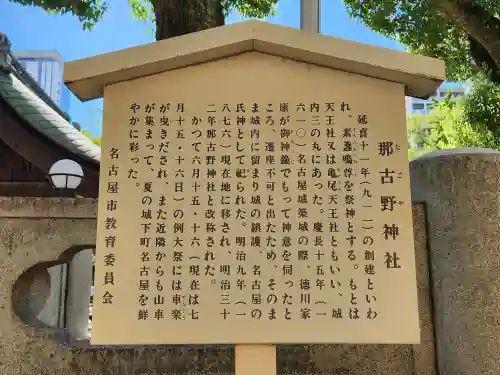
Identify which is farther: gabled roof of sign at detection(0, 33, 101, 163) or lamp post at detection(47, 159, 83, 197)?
gabled roof of sign at detection(0, 33, 101, 163)

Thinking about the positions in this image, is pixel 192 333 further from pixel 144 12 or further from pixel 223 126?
pixel 144 12

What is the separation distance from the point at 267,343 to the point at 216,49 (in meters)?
1.60

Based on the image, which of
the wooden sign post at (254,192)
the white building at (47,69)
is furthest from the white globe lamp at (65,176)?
the white building at (47,69)

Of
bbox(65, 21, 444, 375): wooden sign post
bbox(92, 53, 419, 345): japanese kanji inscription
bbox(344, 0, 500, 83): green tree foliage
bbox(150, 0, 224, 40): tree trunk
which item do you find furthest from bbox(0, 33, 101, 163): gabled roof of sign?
bbox(344, 0, 500, 83): green tree foliage

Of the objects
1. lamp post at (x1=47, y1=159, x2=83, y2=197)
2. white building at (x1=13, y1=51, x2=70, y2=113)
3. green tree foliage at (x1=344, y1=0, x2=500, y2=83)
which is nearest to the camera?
lamp post at (x1=47, y1=159, x2=83, y2=197)

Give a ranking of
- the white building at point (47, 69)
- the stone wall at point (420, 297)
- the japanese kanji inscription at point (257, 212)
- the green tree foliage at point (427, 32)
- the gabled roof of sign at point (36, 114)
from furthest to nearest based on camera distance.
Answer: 1. the white building at point (47, 69)
2. the green tree foliage at point (427, 32)
3. the gabled roof of sign at point (36, 114)
4. the stone wall at point (420, 297)
5. the japanese kanji inscription at point (257, 212)

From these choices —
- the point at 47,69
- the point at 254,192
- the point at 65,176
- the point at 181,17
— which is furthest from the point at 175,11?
the point at 47,69

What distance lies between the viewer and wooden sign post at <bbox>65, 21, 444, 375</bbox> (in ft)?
8.29

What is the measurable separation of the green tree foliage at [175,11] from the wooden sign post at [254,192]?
2.53 meters

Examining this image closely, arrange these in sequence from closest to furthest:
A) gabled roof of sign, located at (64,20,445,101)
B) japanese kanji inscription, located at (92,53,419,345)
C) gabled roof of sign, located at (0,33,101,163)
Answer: japanese kanji inscription, located at (92,53,419,345) → gabled roof of sign, located at (64,20,445,101) → gabled roof of sign, located at (0,33,101,163)

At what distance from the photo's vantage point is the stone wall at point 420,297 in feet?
10.9

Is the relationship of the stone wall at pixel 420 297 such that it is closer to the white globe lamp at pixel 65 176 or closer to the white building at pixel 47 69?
the white globe lamp at pixel 65 176

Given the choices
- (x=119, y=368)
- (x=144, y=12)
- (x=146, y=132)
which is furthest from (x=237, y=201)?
(x=144, y=12)

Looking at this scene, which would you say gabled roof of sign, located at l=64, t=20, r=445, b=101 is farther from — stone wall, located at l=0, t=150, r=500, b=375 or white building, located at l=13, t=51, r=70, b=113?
white building, located at l=13, t=51, r=70, b=113
